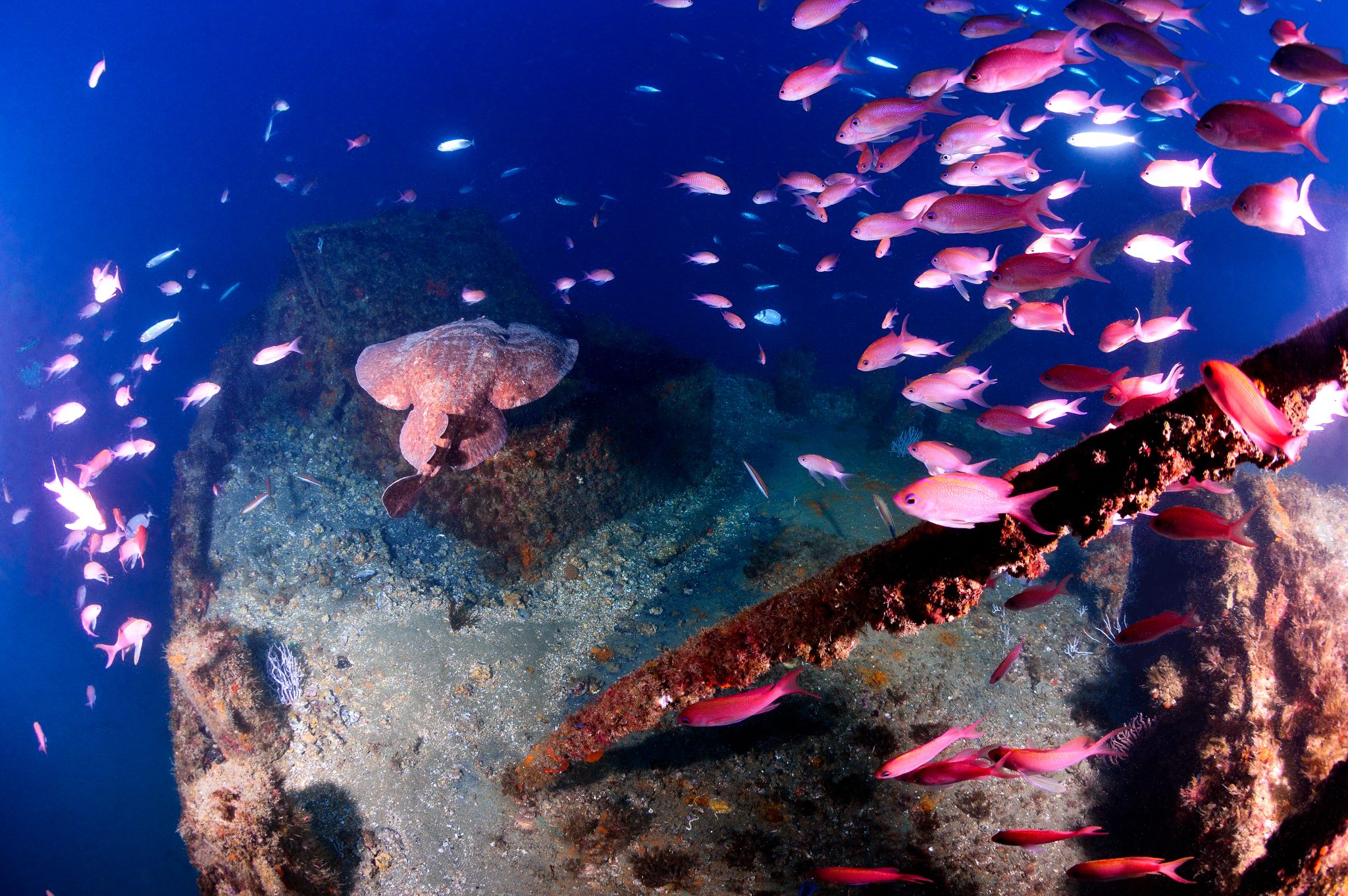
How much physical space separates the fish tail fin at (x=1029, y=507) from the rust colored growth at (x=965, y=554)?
0.05m

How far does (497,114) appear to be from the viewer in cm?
5628

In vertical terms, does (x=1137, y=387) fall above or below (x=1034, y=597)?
above

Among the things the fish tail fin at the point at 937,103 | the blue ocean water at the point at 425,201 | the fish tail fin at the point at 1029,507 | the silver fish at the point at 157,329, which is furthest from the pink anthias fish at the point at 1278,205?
the silver fish at the point at 157,329

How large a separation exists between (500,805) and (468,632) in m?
1.99

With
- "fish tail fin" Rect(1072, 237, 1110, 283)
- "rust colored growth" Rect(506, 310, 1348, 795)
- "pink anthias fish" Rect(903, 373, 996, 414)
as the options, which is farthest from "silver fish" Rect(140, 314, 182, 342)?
"fish tail fin" Rect(1072, 237, 1110, 283)

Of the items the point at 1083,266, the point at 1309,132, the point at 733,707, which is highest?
the point at 1309,132

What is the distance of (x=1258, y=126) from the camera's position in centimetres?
338

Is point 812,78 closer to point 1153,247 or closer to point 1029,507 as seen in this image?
point 1153,247

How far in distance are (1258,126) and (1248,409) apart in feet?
10.1

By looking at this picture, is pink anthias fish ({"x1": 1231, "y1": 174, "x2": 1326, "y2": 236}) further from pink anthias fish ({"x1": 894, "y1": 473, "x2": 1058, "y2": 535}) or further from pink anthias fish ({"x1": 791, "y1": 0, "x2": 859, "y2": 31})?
pink anthias fish ({"x1": 791, "y1": 0, "x2": 859, "y2": 31})

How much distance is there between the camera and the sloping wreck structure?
10.2 feet

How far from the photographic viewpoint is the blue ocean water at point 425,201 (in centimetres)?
1723

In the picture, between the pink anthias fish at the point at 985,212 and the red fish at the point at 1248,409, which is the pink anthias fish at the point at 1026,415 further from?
the red fish at the point at 1248,409

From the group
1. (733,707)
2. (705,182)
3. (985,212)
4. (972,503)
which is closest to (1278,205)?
(985,212)
